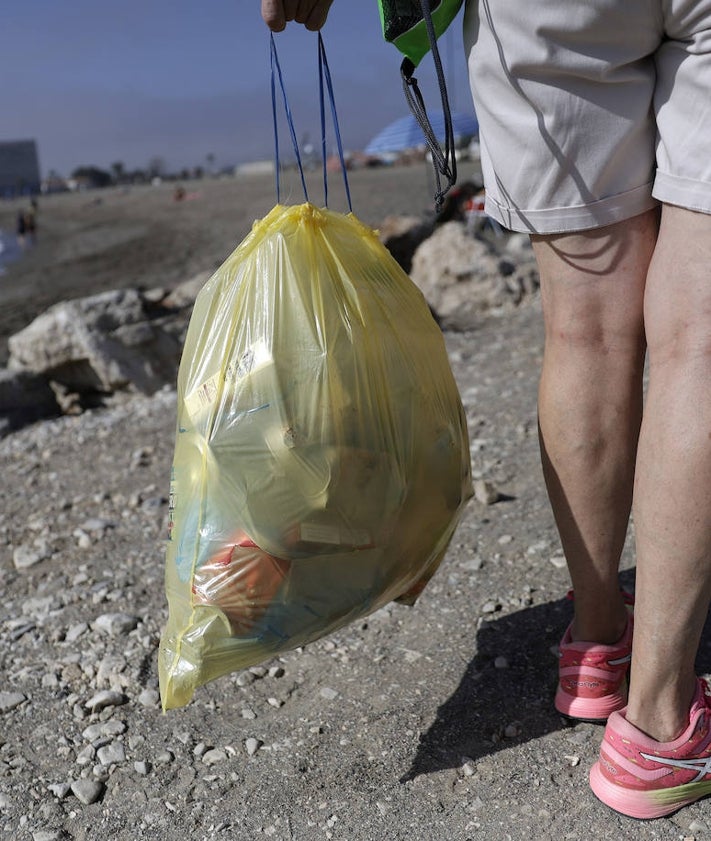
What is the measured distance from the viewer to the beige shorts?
3.47 ft

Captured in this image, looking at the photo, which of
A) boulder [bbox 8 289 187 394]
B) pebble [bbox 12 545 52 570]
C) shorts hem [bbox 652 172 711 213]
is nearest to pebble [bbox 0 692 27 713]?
pebble [bbox 12 545 52 570]

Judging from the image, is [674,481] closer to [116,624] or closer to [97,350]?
[116,624]

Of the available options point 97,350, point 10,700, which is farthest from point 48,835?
point 97,350

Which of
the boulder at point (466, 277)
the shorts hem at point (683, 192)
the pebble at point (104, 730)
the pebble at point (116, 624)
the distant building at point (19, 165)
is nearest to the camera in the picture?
the shorts hem at point (683, 192)

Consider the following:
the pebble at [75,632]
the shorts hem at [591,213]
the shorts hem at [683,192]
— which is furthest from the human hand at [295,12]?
the pebble at [75,632]

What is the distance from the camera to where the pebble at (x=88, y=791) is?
4.50 ft

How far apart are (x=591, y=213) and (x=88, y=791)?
3.86ft

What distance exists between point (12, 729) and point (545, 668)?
98cm

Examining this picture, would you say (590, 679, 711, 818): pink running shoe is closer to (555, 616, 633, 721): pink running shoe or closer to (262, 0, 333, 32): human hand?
(555, 616, 633, 721): pink running shoe

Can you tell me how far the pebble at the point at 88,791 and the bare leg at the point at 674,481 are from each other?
851 mm

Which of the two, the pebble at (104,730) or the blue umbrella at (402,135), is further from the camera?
the blue umbrella at (402,135)

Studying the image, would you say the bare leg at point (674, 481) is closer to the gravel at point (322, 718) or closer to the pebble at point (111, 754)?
the gravel at point (322, 718)

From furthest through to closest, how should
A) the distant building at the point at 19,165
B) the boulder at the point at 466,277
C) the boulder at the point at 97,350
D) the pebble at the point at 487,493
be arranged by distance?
1. the distant building at the point at 19,165
2. the boulder at the point at 466,277
3. the boulder at the point at 97,350
4. the pebble at the point at 487,493

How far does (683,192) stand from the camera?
1070 mm
